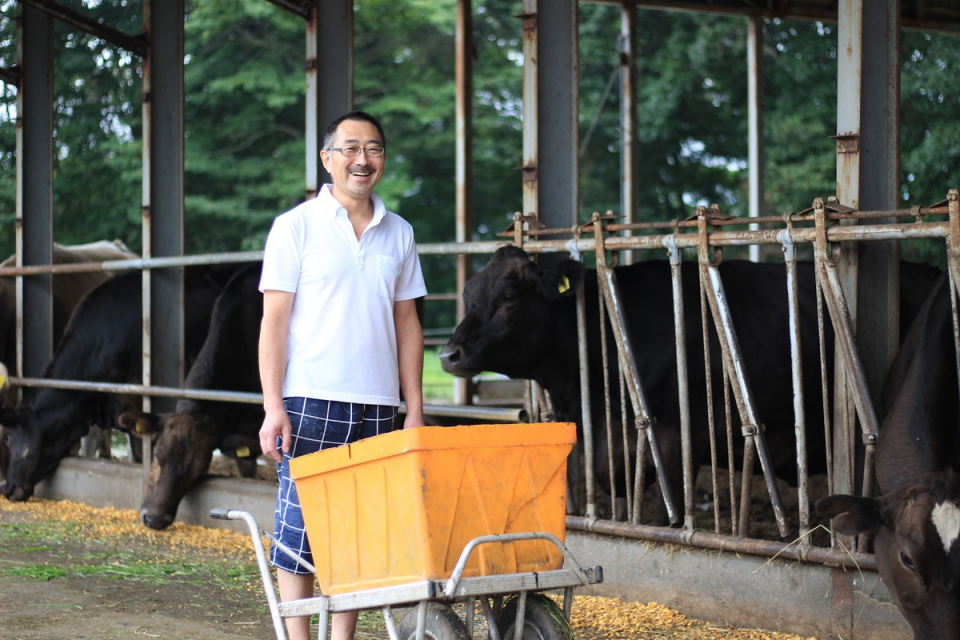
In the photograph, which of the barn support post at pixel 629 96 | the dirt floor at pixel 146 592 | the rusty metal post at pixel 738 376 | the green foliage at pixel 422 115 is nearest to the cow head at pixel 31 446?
the dirt floor at pixel 146 592

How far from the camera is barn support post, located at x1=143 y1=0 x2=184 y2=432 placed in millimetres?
7625

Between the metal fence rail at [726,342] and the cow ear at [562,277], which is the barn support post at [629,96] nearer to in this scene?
the metal fence rail at [726,342]

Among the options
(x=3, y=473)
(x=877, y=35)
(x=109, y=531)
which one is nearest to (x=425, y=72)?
(x=3, y=473)

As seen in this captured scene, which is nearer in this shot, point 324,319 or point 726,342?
point 324,319

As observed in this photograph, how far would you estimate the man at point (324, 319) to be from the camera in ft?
11.7

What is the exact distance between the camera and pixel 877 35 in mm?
4734

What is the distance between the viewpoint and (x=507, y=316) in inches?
223

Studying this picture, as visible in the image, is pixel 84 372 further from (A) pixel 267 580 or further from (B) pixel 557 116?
(A) pixel 267 580

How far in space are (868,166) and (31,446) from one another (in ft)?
19.6

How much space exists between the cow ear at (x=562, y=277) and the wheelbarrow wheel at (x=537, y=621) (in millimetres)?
2464

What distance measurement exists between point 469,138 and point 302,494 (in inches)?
279

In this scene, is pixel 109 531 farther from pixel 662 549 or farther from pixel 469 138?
pixel 469 138

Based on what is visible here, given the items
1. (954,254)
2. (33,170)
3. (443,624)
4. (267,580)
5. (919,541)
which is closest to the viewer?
(443,624)

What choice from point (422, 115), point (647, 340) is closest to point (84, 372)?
point (647, 340)
